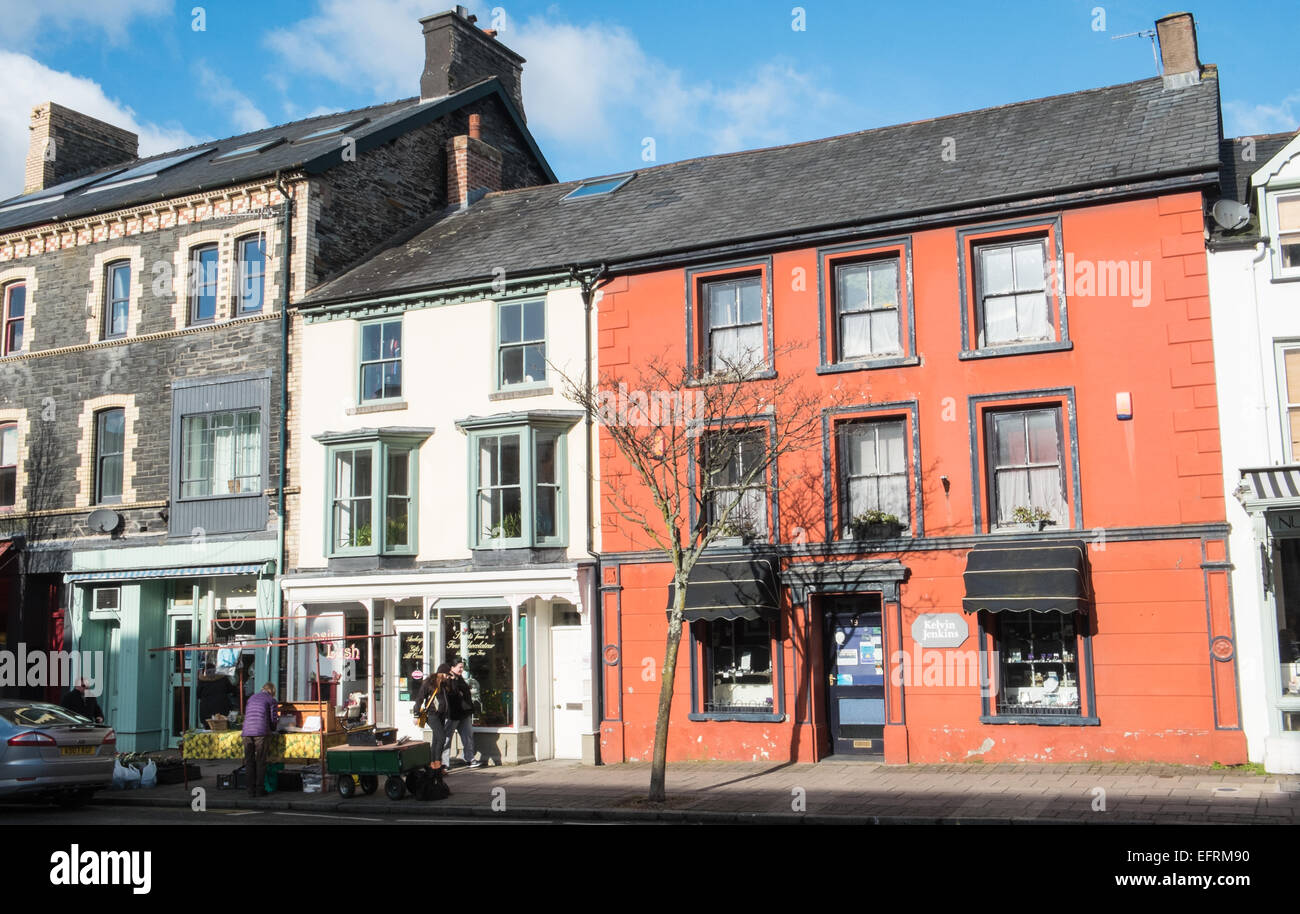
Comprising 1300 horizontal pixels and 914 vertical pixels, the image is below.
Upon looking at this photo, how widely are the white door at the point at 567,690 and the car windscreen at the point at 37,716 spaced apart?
7.55 meters

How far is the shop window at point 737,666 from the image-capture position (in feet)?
64.5

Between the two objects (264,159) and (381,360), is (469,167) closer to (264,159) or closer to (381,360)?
(264,159)

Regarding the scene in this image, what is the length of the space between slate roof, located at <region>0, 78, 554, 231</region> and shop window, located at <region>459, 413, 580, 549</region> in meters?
7.37

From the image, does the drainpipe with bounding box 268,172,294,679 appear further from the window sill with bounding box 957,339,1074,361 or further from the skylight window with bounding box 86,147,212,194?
the window sill with bounding box 957,339,1074,361

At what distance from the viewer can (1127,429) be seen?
17.5 metres

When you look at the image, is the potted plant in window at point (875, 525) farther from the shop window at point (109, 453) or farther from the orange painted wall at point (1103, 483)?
the shop window at point (109, 453)

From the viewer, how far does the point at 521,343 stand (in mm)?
22172

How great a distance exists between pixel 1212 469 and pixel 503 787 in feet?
36.2

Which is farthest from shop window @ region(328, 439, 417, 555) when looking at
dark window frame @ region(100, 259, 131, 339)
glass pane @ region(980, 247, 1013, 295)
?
glass pane @ region(980, 247, 1013, 295)

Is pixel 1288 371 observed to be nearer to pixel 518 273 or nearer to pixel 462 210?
pixel 518 273

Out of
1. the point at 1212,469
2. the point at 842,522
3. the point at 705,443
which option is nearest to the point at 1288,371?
the point at 1212,469

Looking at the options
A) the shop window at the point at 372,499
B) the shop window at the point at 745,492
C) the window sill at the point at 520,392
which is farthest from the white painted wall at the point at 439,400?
the shop window at the point at 745,492

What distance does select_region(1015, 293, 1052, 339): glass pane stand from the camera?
18.4m

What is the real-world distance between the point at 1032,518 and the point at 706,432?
16.6ft
